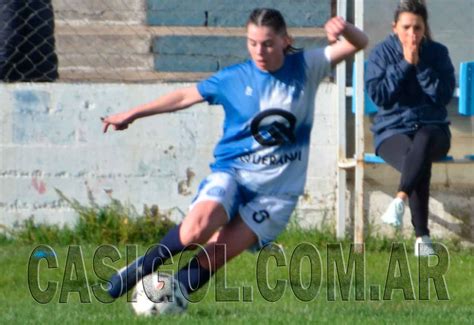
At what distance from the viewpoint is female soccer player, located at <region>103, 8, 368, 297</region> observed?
21.2ft

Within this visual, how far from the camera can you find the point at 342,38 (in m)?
6.52

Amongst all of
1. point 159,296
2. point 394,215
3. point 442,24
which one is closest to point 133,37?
point 442,24

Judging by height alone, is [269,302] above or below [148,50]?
below

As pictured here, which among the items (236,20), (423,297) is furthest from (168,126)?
(423,297)

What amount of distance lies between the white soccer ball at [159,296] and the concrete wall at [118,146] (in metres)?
2.98

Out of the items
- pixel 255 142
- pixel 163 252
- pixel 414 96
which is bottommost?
pixel 163 252

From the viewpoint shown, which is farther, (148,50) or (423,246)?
(148,50)

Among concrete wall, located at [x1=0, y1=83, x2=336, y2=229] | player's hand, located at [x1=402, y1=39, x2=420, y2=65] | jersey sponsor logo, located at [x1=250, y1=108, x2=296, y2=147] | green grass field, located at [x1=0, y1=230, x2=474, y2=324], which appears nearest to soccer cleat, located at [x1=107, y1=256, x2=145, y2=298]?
green grass field, located at [x1=0, y1=230, x2=474, y2=324]

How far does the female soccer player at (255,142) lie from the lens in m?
6.47

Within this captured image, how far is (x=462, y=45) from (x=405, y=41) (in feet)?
3.68

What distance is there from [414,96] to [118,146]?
7.87ft

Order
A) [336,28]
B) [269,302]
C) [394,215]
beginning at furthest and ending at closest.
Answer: [394,215]
[269,302]
[336,28]

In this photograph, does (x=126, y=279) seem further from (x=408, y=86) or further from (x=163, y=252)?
A: (x=408, y=86)

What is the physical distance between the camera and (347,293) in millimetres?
7680
